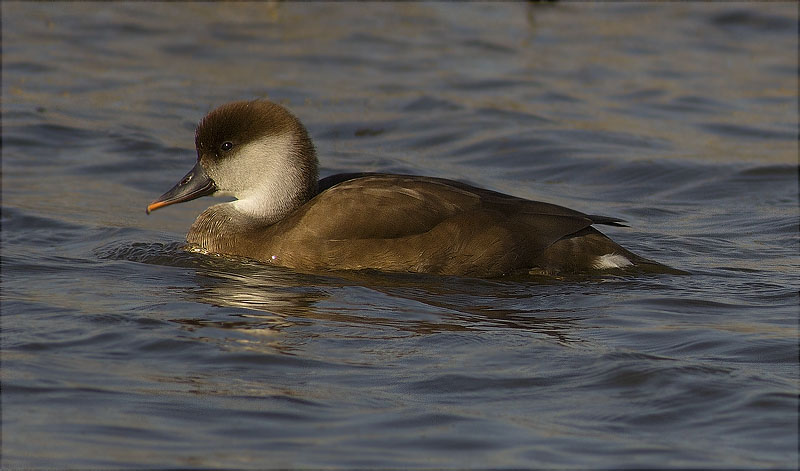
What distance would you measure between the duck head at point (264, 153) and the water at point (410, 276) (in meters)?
0.52

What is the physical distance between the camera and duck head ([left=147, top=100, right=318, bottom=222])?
847 cm

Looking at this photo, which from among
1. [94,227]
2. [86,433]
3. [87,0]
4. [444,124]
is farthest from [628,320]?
[87,0]

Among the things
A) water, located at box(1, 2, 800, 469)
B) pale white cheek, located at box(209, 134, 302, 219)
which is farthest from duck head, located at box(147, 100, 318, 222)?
water, located at box(1, 2, 800, 469)

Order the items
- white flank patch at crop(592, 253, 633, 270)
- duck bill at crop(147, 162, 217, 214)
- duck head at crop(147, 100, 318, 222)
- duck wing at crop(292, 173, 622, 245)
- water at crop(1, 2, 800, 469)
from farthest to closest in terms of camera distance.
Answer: duck bill at crop(147, 162, 217, 214), duck head at crop(147, 100, 318, 222), white flank patch at crop(592, 253, 633, 270), duck wing at crop(292, 173, 622, 245), water at crop(1, 2, 800, 469)

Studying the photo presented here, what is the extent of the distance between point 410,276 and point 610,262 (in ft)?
4.03

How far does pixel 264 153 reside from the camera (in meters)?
8.52

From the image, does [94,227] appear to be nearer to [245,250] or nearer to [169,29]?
[245,250]

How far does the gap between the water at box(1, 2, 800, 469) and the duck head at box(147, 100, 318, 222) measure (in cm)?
52

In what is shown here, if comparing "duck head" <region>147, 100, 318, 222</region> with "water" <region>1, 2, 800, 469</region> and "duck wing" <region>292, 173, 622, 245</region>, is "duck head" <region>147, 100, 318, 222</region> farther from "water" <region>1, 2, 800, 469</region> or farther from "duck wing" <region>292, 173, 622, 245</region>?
"water" <region>1, 2, 800, 469</region>

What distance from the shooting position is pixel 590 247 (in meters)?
8.08

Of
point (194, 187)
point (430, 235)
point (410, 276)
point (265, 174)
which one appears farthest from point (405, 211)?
point (194, 187)

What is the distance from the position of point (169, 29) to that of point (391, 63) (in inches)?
113

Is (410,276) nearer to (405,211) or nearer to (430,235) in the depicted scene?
(430,235)

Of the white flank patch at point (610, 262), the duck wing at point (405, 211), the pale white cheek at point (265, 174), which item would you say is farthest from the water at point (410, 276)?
the pale white cheek at point (265, 174)
